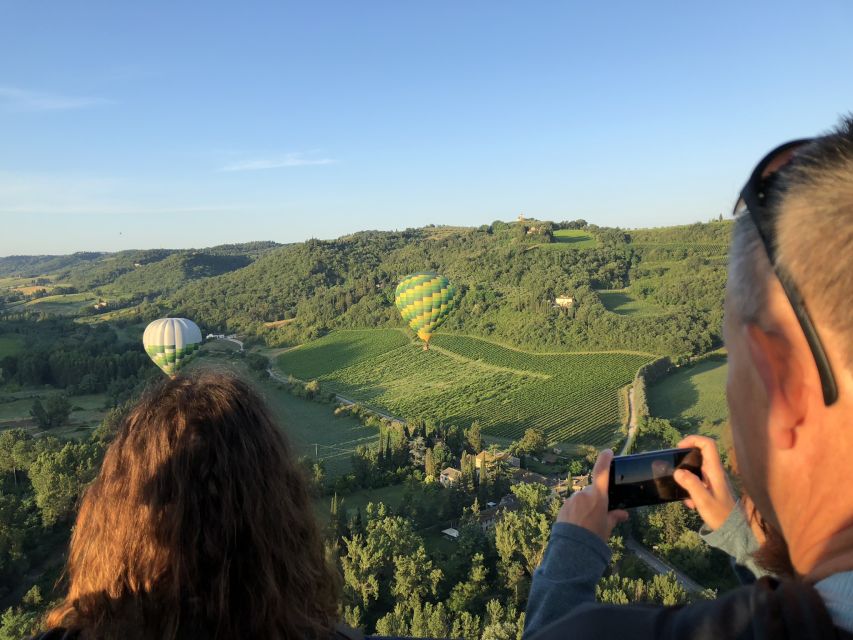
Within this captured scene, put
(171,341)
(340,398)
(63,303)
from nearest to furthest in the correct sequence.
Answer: (171,341) < (340,398) < (63,303)

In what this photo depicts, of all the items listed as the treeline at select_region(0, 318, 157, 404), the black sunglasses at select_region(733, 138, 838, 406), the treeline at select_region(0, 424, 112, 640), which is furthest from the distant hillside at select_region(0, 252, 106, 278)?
the black sunglasses at select_region(733, 138, 838, 406)

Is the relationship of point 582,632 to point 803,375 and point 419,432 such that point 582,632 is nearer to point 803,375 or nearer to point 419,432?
point 803,375

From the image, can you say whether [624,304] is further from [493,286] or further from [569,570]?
[569,570]

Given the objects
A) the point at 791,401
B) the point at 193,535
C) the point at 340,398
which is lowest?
the point at 340,398

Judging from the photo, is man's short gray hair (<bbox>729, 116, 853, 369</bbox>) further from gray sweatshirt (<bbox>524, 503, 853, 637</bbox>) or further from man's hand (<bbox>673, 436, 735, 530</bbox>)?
man's hand (<bbox>673, 436, 735, 530</bbox>)

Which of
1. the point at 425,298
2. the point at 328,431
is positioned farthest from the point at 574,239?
the point at 328,431

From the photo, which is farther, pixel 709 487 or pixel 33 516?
pixel 33 516

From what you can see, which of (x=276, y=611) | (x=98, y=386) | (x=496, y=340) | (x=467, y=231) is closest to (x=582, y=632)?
(x=276, y=611)

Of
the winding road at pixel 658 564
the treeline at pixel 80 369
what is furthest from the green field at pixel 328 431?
the winding road at pixel 658 564
